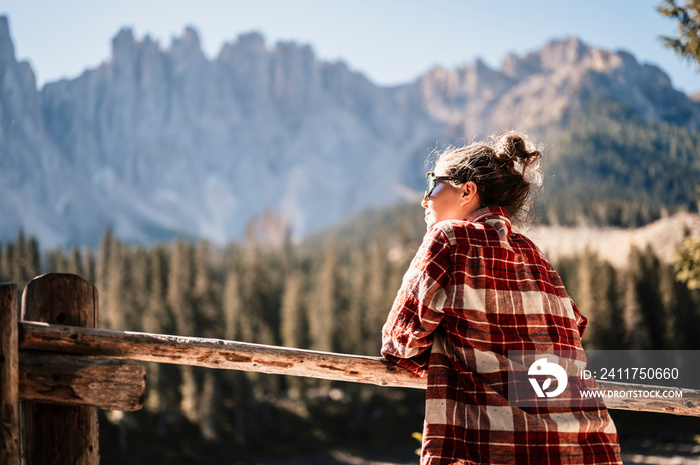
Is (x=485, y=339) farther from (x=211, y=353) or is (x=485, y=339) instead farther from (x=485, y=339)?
(x=211, y=353)

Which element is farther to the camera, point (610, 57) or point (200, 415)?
point (610, 57)

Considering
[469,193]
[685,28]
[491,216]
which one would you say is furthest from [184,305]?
[491,216]

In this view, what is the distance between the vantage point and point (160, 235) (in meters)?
165

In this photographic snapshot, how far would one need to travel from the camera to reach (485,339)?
2.13 meters

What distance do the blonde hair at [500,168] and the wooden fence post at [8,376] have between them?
6.42 feet

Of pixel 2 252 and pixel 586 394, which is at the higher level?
pixel 2 252

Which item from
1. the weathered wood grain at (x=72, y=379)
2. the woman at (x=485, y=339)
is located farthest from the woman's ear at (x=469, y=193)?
the weathered wood grain at (x=72, y=379)

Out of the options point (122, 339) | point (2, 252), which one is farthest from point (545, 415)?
point (2, 252)

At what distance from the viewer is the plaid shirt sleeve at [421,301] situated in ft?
7.18

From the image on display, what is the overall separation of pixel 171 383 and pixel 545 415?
1572 inches

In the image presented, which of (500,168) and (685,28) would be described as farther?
(685,28)

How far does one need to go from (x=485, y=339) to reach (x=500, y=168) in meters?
0.81

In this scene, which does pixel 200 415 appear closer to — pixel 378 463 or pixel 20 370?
pixel 378 463

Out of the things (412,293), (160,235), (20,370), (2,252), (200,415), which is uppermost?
(160,235)
